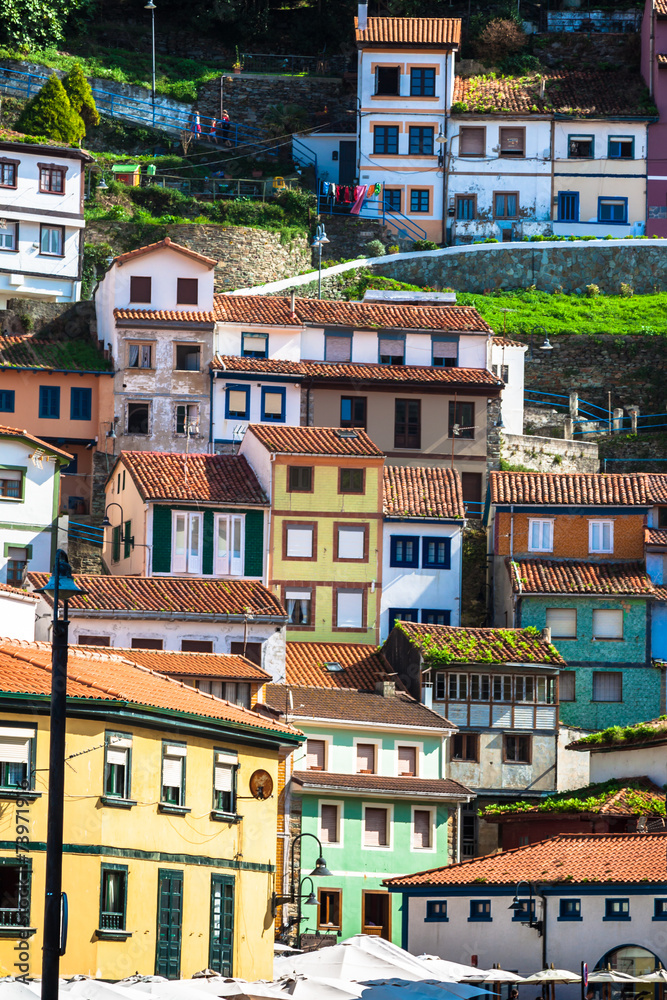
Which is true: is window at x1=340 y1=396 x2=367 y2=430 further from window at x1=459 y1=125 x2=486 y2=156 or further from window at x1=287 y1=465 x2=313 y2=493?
window at x1=459 y1=125 x2=486 y2=156

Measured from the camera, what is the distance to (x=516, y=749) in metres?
58.5

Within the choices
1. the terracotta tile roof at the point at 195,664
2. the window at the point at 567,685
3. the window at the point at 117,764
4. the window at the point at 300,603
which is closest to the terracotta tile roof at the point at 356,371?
the window at the point at 300,603

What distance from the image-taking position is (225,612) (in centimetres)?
5722

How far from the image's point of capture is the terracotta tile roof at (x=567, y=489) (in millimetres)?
65562

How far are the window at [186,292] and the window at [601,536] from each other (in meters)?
19.6

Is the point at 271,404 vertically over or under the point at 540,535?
over

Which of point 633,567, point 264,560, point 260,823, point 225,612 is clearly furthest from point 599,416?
point 260,823

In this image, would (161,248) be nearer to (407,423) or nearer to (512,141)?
(407,423)

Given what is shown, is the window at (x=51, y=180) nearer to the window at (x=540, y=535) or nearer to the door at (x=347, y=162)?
the door at (x=347, y=162)

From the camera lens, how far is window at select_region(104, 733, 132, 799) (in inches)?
1454

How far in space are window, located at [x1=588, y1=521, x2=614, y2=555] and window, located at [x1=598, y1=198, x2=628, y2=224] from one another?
29.7 metres

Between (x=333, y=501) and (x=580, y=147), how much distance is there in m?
33.9

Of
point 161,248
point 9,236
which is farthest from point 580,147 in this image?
point 9,236

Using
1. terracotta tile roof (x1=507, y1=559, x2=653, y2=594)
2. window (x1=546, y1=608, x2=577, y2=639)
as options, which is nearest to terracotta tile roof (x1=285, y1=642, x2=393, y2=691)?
terracotta tile roof (x1=507, y1=559, x2=653, y2=594)
